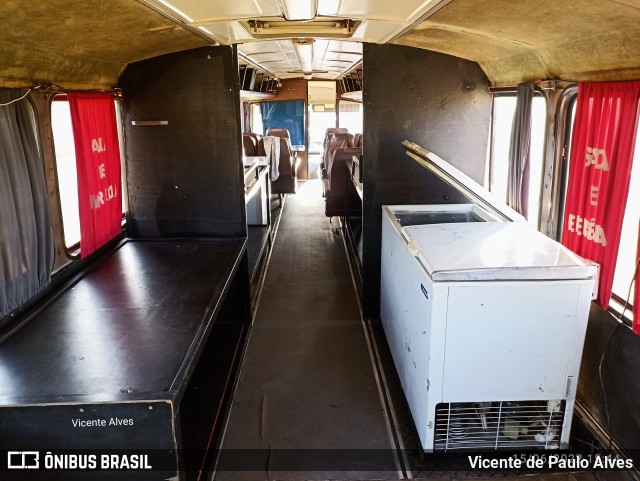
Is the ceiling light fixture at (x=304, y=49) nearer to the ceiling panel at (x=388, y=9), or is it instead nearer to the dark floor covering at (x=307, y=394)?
the ceiling panel at (x=388, y=9)

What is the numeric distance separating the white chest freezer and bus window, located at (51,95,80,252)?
2.28 meters

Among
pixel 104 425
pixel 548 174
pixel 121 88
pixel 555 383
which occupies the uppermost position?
pixel 121 88

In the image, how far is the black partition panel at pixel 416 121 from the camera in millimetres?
4047

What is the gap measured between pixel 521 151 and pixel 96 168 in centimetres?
296

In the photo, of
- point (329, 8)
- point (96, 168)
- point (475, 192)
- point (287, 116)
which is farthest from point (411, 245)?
point (287, 116)

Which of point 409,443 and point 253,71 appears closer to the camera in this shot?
point 409,443

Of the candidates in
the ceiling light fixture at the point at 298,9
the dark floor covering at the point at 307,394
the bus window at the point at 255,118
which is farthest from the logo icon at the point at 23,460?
the bus window at the point at 255,118

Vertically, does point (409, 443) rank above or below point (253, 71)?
below

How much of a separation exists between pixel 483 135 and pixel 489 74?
0.50 metres

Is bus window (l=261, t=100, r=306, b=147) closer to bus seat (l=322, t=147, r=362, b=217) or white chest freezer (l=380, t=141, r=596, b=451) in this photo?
bus seat (l=322, t=147, r=362, b=217)

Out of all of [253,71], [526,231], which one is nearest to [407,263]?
[526,231]

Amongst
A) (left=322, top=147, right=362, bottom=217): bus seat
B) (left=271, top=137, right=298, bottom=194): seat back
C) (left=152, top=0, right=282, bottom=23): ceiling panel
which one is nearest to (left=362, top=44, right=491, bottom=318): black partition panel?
(left=152, top=0, right=282, bottom=23): ceiling panel

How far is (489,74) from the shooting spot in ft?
13.1

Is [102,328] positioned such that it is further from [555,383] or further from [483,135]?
[483,135]
